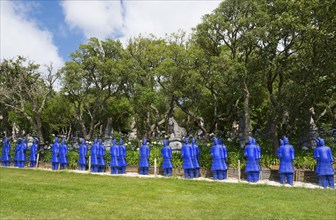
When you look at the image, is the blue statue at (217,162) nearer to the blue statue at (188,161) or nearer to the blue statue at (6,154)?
the blue statue at (188,161)

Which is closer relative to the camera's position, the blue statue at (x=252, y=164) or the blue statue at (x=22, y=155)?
the blue statue at (x=252, y=164)

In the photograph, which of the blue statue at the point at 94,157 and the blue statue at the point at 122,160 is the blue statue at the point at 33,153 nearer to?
the blue statue at the point at 94,157

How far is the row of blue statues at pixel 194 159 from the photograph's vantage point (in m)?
9.66

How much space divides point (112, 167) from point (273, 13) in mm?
8543

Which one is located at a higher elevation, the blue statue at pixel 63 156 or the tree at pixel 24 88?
the tree at pixel 24 88

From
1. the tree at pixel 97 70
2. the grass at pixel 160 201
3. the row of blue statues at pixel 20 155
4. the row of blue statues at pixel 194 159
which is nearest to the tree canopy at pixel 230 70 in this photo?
the tree at pixel 97 70

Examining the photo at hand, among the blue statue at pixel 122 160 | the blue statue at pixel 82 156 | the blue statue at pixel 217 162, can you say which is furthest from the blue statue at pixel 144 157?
the blue statue at pixel 82 156

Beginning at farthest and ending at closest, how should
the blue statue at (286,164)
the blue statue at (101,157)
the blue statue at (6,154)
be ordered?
the blue statue at (6,154) < the blue statue at (101,157) < the blue statue at (286,164)

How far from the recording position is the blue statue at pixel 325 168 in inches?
373

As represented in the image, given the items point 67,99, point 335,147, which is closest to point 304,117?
point 335,147

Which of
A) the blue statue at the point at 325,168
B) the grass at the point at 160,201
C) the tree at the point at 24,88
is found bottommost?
the grass at the point at 160,201

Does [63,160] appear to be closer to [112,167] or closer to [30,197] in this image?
[112,167]

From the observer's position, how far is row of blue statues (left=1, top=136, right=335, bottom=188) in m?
9.66

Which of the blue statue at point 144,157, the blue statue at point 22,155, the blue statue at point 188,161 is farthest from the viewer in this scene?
the blue statue at point 22,155
